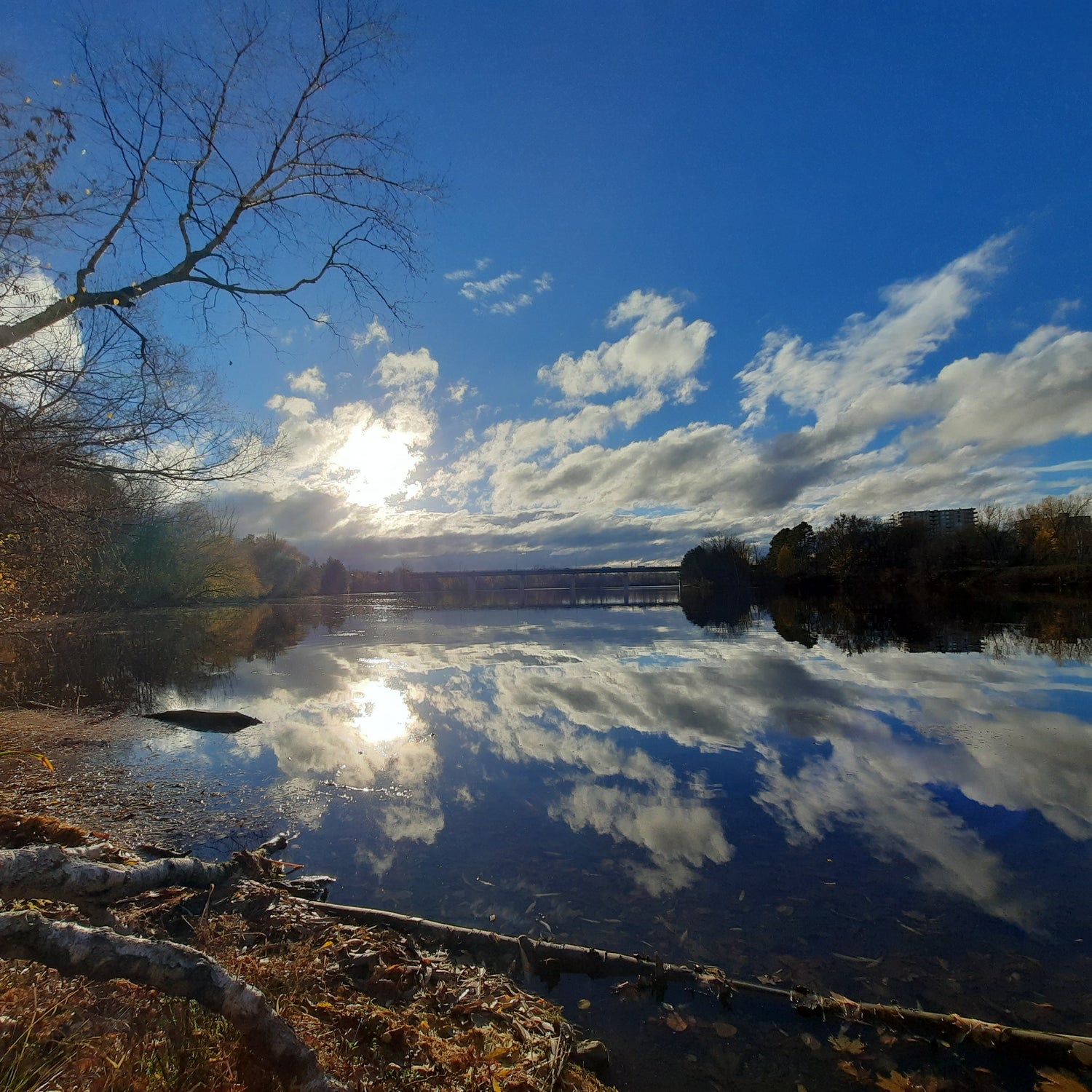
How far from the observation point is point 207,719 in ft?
45.5

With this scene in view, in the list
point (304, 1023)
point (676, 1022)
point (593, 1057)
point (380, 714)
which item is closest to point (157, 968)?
point (304, 1023)

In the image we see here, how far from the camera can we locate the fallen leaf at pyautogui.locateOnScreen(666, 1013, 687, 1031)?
13.3 feet

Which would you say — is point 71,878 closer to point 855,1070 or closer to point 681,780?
point 855,1070

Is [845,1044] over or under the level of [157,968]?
under

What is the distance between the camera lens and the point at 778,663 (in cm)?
2175

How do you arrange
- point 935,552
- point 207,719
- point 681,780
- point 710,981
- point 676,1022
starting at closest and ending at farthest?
point 676,1022 < point 710,981 < point 681,780 < point 207,719 < point 935,552

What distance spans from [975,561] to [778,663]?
79656 millimetres

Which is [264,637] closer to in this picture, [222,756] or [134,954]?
[222,756]

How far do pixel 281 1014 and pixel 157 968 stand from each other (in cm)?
91

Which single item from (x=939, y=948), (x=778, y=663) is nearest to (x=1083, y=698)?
(x=778, y=663)

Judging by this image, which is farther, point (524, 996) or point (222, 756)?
point (222, 756)

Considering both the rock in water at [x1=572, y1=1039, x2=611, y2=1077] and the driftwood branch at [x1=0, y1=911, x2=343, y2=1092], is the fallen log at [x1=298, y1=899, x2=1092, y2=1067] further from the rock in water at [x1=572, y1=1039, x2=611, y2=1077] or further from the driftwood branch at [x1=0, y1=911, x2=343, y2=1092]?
the driftwood branch at [x1=0, y1=911, x2=343, y2=1092]

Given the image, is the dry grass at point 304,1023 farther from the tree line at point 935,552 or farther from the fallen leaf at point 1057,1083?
the tree line at point 935,552

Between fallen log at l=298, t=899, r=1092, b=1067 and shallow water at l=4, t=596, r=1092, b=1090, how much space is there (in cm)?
14
